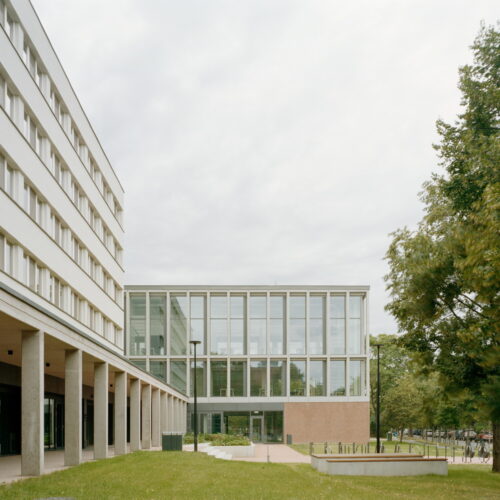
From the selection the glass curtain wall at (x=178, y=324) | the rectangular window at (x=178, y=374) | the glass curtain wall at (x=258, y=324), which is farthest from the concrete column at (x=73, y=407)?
the glass curtain wall at (x=258, y=324)

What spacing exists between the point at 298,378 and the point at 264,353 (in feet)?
12.6

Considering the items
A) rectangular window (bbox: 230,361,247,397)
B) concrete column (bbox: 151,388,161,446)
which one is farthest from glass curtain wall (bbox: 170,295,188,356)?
concrete column (bbox: 151,388,161,446)

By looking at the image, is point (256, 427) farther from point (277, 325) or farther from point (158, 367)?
point (158, 367)

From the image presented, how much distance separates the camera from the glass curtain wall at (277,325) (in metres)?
68.3

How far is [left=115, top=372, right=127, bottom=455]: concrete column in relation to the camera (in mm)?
33344

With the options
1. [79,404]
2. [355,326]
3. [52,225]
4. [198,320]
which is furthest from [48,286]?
[355,326]

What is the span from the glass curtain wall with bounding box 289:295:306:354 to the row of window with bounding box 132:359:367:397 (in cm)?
121

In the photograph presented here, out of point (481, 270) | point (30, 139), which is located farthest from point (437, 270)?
point (30, 139)

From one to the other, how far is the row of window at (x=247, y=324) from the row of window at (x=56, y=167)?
18.9 m

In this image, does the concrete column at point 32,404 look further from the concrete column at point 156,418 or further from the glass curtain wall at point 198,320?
the glass curtain wall at point 198,320

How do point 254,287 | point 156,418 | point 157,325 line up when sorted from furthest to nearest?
1. point 254,287
2. point 157,325
3. point 156,418

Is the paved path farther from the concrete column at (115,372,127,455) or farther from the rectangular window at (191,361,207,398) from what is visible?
the rectangular window at (191,361,207,398)

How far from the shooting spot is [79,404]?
24438 millimetres

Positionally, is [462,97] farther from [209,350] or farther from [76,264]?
[209,350]
